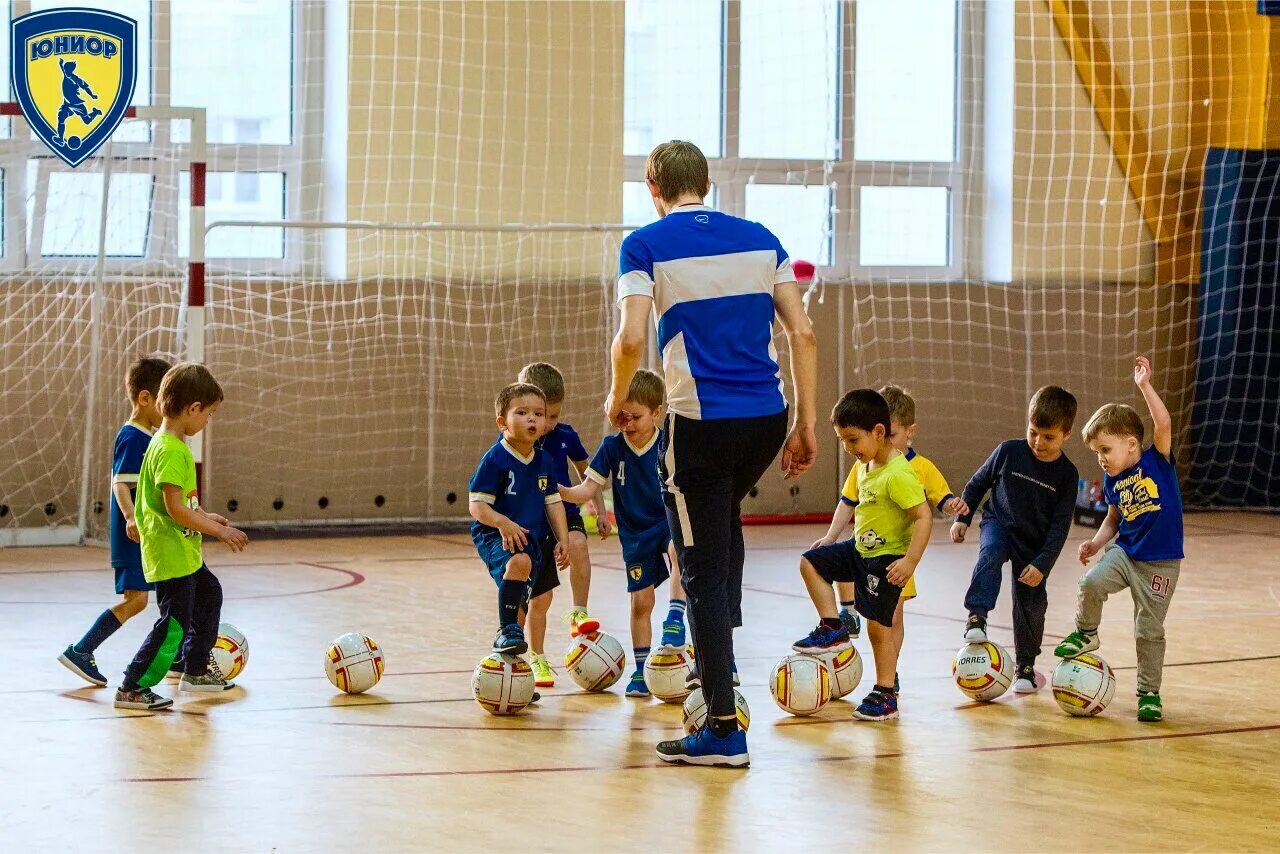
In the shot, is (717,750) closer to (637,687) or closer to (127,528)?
(637,687)

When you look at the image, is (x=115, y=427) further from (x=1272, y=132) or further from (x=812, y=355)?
(x=1272, y=132)

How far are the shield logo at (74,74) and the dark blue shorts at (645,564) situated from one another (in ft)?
15.6

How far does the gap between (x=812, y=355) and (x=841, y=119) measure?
860cm

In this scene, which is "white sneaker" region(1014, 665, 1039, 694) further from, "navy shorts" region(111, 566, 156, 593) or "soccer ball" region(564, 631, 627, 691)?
Answer: "navy shorts" region(111, 566, 156, 593)

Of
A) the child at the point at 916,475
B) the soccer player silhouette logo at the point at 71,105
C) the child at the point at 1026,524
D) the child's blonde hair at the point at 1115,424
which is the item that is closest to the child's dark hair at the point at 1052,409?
the child at the point at 1026,524

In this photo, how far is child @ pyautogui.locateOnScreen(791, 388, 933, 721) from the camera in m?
5.12

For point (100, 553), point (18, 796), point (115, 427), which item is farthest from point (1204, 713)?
point (115, 427)

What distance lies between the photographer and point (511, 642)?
5176mm

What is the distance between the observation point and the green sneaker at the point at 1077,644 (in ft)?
17.4

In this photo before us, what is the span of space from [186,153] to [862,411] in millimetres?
7125

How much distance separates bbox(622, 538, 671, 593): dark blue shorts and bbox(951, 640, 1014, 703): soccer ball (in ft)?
3.49

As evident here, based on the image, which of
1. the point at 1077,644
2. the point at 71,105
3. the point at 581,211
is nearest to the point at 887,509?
the point at 1077,644

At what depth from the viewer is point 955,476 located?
41.4 feet

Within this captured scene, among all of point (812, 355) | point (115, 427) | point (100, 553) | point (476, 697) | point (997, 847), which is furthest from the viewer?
point (115, 427)
